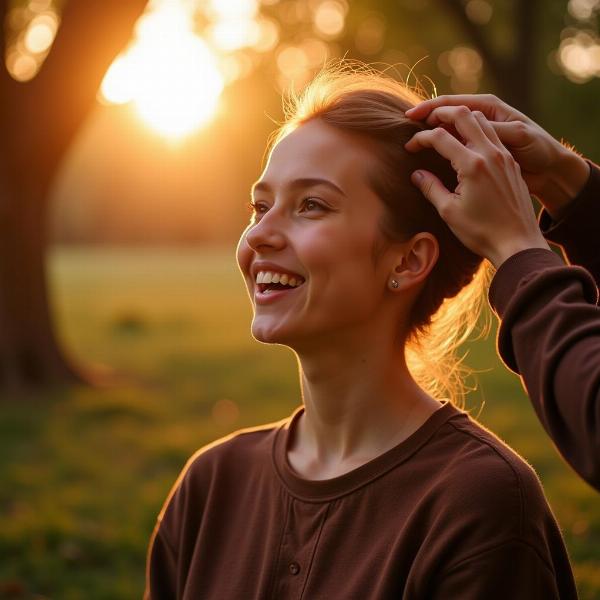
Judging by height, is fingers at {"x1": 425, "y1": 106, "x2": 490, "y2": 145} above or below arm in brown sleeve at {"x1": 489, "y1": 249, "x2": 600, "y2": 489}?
above

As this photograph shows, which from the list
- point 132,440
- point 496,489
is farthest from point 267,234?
point 132,440

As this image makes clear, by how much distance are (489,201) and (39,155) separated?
7796 millimetres

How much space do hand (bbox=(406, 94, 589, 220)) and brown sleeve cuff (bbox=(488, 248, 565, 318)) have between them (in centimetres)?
41

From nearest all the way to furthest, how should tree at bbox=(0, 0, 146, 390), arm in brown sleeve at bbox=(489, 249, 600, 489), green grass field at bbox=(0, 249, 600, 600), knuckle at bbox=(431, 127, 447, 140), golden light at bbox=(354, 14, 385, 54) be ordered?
1. arm in brown sleeve at bbox=(489, 249, 600, 489)
2. knuckle at bbox=(431, 127, 447, 140)
3. green grass field at bbox=(0, 249, 600, 600)
4. tree at bbox=(0, 0, 146, 390)
5. golden light at bbox=(354, 14, 385, 54)

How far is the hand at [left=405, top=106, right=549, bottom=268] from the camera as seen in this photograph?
6.38 feet

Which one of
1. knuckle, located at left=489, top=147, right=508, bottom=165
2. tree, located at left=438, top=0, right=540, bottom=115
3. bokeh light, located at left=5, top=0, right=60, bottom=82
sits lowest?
knuckle, located at left=489, top=147, right=508, bottom=165

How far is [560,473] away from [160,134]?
1709 inches

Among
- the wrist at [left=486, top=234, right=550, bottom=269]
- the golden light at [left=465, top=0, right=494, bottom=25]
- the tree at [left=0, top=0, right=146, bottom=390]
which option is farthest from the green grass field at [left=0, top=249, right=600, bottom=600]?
the golden light at [left=465, top=0, right=494, bottom=25]

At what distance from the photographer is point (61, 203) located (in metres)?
49.0

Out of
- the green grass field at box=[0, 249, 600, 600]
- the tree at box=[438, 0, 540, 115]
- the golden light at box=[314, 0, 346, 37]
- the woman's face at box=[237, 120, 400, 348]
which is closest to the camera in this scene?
the woman's face at box=[237, 120, 400, 348]

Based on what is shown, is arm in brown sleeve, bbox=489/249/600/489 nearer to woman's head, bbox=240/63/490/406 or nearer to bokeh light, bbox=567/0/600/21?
woman's head, bbox=240/63/490/406

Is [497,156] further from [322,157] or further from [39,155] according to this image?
[39,155]

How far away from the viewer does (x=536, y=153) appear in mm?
2209

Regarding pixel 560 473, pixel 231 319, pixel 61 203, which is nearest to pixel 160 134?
pixel 61 203
